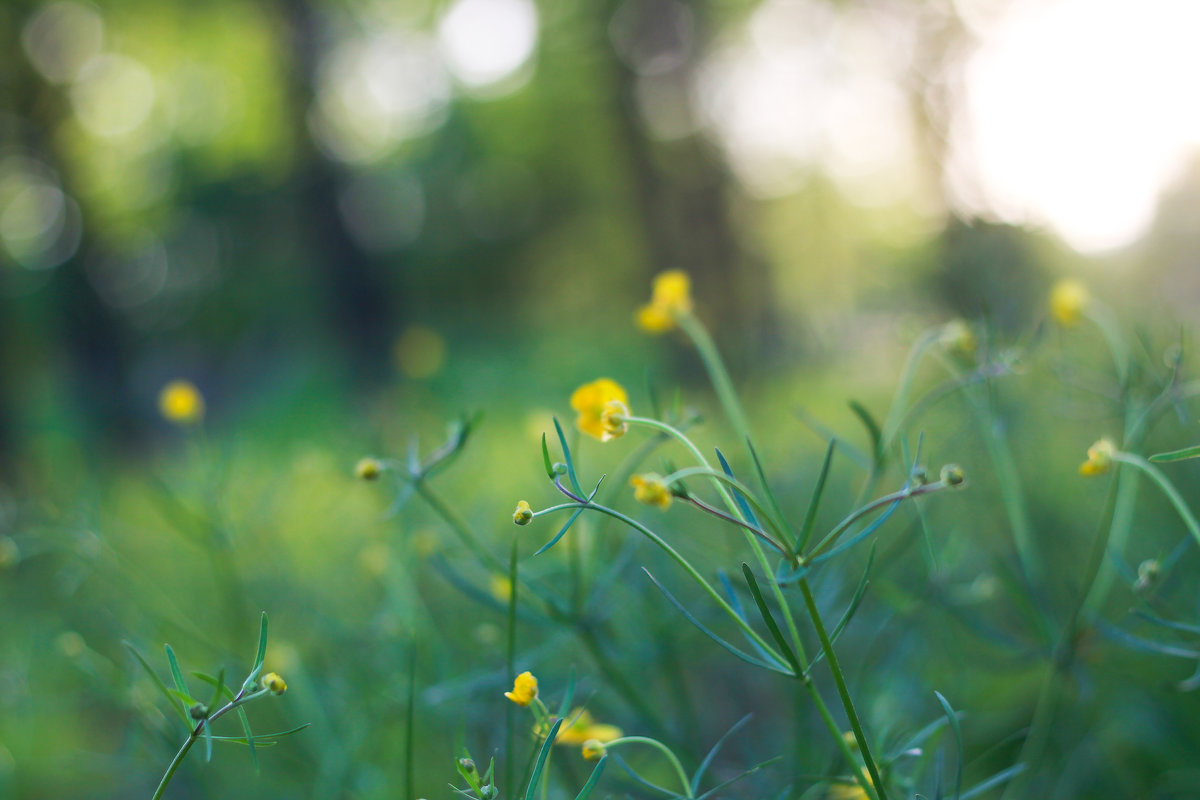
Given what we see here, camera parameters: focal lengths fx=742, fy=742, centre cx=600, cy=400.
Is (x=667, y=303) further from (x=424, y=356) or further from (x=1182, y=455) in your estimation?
(x=424, y=356)

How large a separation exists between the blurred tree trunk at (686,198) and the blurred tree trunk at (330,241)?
216 centimetres

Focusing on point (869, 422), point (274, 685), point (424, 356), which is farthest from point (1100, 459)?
point (424, 356)

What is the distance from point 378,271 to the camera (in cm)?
726

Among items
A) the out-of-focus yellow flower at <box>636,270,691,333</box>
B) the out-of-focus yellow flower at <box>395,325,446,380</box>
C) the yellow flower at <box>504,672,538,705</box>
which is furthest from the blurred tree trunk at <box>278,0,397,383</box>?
the yellow flower at <box>504,672,538,705</box>

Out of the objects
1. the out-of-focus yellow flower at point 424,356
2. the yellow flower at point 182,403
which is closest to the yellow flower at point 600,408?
the yellow flower at point 182,403

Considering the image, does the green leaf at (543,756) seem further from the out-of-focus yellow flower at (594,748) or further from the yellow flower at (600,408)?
the yellow flower at (600,408)

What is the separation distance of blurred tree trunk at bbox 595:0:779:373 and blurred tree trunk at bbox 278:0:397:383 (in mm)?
2157

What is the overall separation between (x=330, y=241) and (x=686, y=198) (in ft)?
9.99

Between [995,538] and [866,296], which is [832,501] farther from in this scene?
[866,296]

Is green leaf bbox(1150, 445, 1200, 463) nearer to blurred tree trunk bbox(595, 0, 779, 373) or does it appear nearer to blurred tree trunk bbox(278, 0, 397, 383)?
blurred tree trunk bbox(595, 0, 779, 373)

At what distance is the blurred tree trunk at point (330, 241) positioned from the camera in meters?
5.41

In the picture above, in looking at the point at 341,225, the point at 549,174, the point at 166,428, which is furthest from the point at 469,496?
the point at 549,174

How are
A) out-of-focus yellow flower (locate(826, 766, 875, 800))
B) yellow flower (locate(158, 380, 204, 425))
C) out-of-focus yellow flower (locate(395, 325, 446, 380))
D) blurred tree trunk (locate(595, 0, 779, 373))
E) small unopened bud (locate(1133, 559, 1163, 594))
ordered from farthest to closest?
1. blurred tree trunk (locate(595, 0, 779, 373))
2. out-of-focus yellow flower (locate(395, 325, 446, 380))
3. yellow flower (locate(158, 380, 204, 425))
4. out-of-focus yellow flower (locate(826, 766, 875, 800))
5. small unopened bud (locate(1133, 559, 1163, 594))

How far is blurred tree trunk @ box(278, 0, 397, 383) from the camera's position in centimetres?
541
